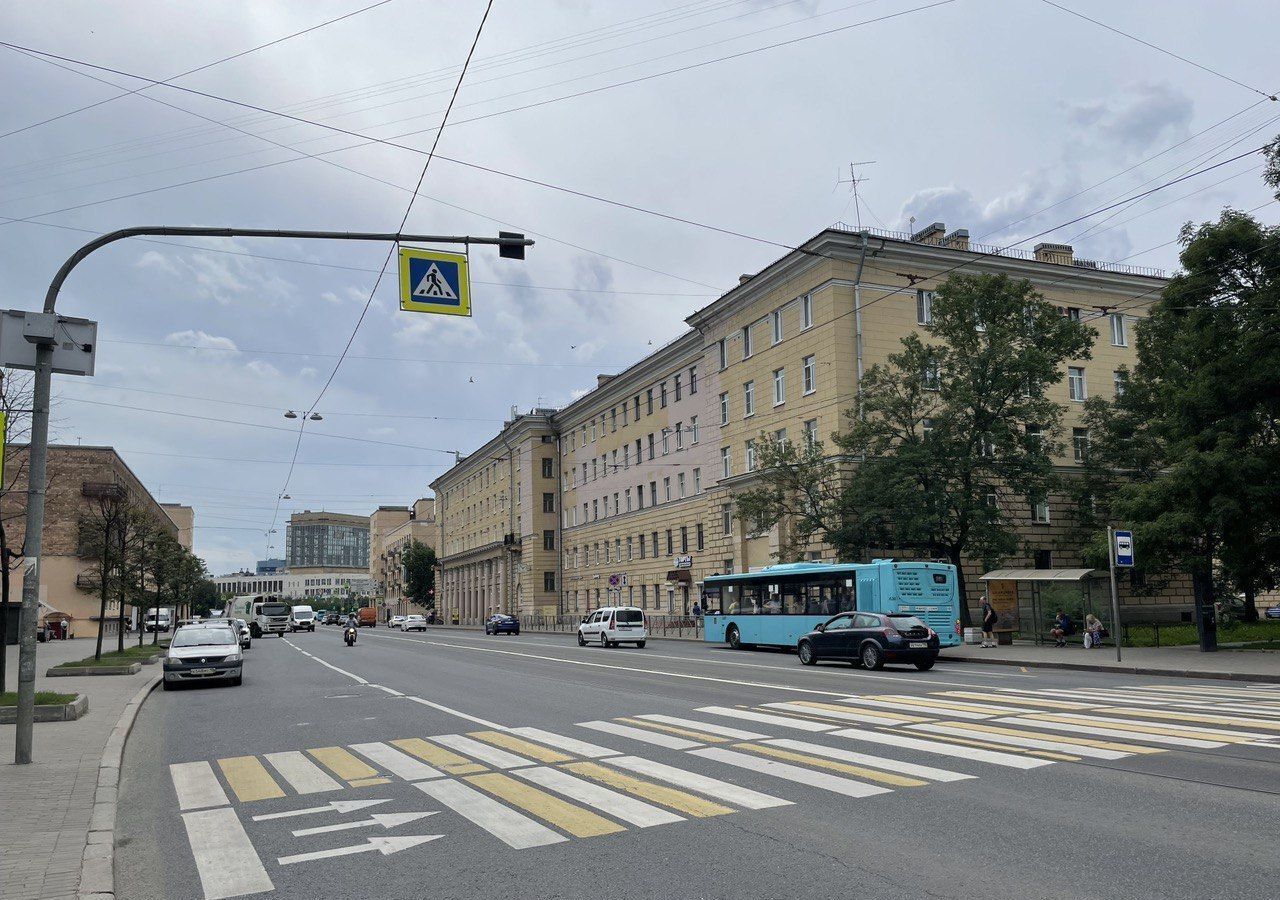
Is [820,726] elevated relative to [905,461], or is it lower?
lower

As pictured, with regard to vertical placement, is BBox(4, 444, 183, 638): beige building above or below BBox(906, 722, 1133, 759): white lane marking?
above

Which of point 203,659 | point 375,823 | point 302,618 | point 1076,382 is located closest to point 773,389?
point 1076,382

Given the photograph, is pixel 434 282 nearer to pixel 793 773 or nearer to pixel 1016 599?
pixel 793 773

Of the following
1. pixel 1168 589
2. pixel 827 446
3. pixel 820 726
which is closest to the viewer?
pixel 820 726

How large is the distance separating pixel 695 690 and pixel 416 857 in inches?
481

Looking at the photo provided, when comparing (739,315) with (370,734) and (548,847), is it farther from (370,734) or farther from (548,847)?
(548,847)

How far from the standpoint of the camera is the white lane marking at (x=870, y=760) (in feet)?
29.8

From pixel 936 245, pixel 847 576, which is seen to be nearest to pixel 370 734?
pixel 847 576

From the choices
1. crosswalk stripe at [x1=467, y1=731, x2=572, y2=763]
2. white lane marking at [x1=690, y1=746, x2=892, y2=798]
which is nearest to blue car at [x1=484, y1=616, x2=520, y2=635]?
crosswalk stripe at [x1=467, y1=731, x2=572, y2=763]

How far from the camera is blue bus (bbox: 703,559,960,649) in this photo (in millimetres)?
30016

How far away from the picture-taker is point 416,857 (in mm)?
6684

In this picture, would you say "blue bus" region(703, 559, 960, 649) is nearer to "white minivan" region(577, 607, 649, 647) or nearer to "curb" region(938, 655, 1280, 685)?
"curb" region(938, 655, 1280, 685)

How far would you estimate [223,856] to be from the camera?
22.9ft

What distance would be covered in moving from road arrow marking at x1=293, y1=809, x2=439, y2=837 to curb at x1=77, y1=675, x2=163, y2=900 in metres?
1.33
